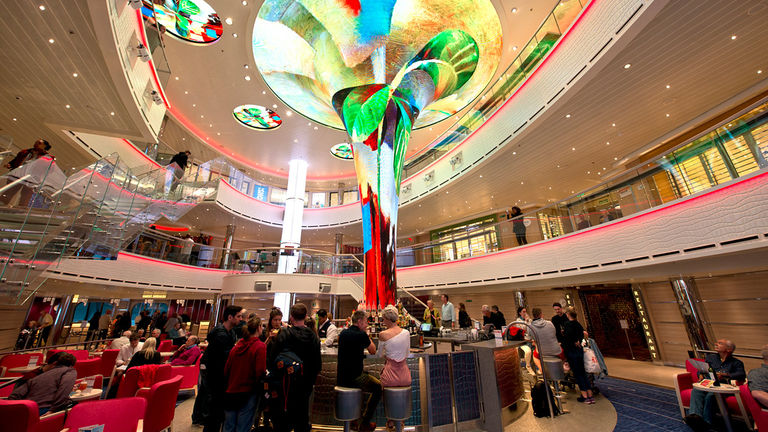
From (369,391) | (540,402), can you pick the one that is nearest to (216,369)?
(369,391)

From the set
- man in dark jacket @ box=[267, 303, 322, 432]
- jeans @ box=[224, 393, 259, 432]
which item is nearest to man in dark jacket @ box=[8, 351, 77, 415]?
jeans @ box=[224, 393, 259, 432]

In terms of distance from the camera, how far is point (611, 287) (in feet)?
38.5

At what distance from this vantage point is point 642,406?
552cm

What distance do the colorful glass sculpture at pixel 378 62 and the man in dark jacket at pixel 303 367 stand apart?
505 cm

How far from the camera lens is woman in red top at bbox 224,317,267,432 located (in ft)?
10.8

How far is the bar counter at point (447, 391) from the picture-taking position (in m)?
4.29

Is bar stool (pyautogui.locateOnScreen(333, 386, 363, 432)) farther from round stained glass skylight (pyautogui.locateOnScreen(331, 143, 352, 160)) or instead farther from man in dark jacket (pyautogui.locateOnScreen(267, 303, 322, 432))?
round stained glass skylight (pyautogui.locateOnScreen(331, 143, 352, 160))

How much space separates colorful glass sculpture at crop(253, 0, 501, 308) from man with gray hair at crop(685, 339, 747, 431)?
588cm

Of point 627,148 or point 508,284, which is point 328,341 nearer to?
point 508,284

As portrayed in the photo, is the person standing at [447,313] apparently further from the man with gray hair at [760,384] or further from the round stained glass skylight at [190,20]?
the round stained glass skylight at [190,20]

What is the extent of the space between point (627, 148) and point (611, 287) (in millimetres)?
5104

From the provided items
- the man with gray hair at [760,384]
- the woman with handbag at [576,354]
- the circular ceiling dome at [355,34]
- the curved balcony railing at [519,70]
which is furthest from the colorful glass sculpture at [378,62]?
the man with gray hair at [760,384]

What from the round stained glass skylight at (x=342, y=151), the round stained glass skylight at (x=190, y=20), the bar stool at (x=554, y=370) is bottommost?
the bar stool at (x=554, y=370)

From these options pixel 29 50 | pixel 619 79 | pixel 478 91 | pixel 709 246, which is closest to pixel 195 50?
pixel 29 50
